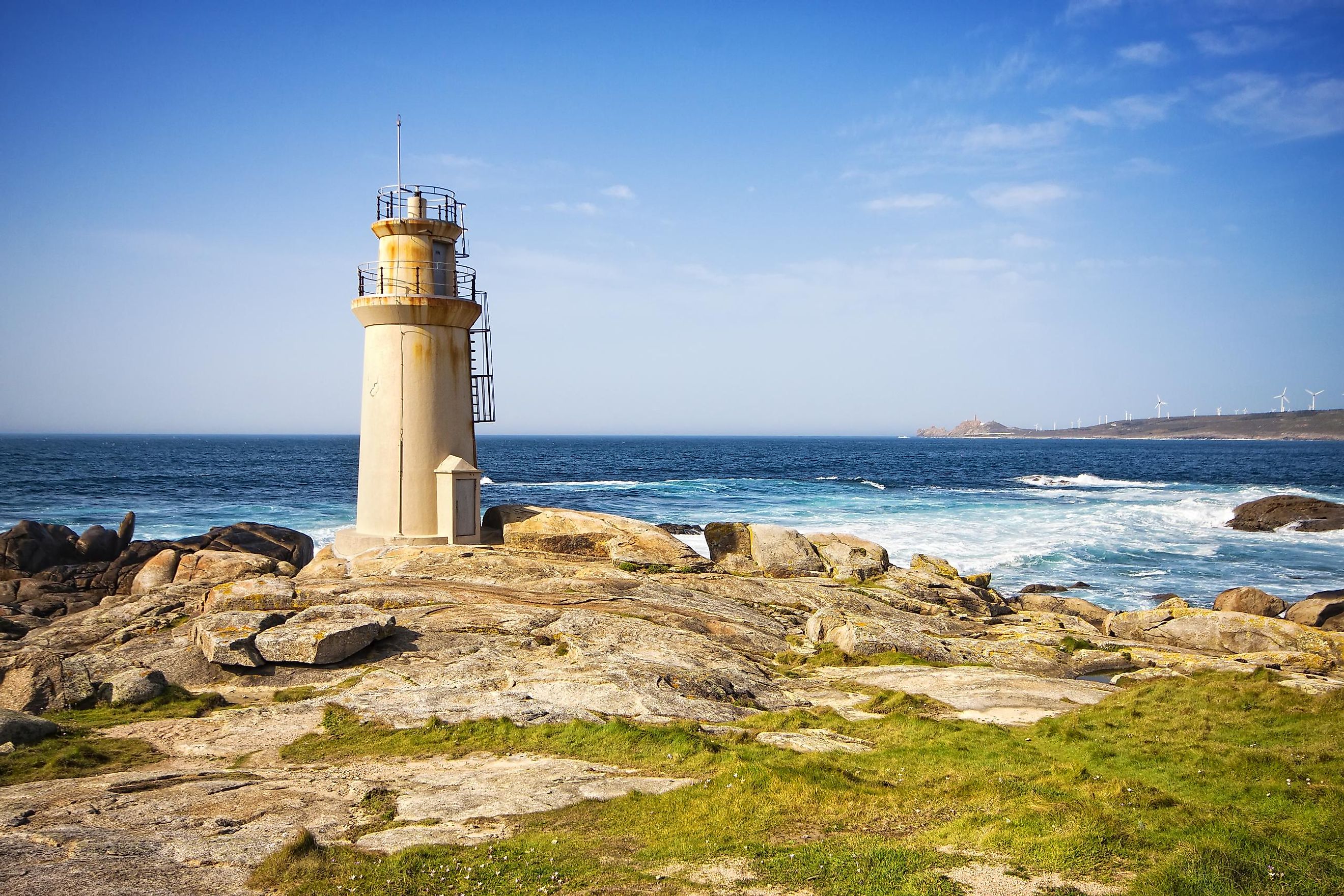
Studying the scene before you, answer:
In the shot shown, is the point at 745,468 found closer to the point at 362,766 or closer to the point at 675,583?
the point at 675,583

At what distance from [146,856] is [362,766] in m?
3.10

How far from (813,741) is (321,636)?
338 inches

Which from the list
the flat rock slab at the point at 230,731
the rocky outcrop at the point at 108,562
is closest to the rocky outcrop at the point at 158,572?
the rocky outcrop at the point at 108,562

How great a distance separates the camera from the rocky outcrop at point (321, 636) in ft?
47.9

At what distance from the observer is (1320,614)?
1057 inches

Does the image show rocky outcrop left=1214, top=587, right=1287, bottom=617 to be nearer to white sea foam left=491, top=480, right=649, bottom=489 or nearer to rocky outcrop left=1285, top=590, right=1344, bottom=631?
rocky outcrop left=1285, top=590, right=1344, bottom=631

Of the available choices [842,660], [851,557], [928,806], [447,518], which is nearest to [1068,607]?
[851,557]

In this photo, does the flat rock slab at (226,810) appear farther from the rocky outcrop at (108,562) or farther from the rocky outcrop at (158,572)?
the rocky outcrop at (158,572)

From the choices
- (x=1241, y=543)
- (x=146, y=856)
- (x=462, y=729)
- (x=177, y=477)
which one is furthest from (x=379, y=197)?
(x=177, y=477)

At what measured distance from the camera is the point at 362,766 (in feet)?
35.2

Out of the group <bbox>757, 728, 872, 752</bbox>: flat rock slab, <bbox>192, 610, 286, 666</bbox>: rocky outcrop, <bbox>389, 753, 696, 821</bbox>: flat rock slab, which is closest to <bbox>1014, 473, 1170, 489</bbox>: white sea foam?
<bbox>757, 728, 872, 752</bbox>: flat rock slab

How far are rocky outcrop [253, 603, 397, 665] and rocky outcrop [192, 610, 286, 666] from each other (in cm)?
14

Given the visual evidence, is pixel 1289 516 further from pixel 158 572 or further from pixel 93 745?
Result: pixel 93 745

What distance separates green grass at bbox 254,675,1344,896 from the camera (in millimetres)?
7715
